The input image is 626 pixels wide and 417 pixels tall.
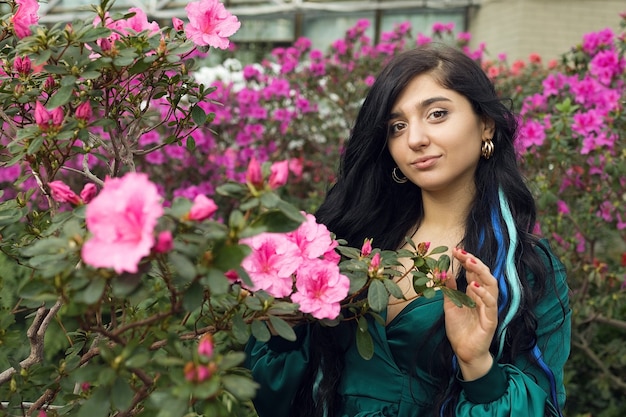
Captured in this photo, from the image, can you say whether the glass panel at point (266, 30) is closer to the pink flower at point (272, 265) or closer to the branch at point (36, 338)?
the branch at point (36, 338)

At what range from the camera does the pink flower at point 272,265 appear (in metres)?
1.26

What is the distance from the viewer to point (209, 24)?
155 centimetres

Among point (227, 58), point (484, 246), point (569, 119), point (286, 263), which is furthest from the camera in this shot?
point (227, 58)

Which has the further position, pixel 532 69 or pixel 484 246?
pixel 532 69

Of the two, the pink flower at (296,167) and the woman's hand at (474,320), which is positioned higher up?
the woman's hand at (474,320)

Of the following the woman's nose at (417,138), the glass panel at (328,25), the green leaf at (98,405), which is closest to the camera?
the green leaf at (98,405)

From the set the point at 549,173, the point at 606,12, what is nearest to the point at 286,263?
the point at 549,173

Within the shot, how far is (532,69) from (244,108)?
69.3 inches

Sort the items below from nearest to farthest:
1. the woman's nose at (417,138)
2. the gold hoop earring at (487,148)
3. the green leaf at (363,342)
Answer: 1. the green leaf at (363,342)
2. the woman's nose at (417,138)
3. the gold hoop earring at (487,148)

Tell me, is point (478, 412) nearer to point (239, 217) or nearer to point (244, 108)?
point (239, 217)

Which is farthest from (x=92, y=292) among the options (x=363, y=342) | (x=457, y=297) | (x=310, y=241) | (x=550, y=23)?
(x=550, y=23)

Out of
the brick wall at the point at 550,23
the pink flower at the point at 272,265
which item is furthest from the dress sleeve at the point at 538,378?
the brick wall at the point at 550,23

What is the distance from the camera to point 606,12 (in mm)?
6496

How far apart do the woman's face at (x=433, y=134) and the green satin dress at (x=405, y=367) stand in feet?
0.97
